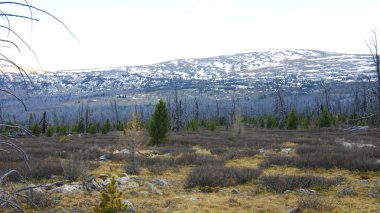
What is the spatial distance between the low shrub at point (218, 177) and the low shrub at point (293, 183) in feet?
3.37

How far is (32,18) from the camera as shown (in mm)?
2006

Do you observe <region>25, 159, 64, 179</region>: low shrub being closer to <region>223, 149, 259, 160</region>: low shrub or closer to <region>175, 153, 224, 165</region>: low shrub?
<region>175, 153, 224, 165</region>: low shrub

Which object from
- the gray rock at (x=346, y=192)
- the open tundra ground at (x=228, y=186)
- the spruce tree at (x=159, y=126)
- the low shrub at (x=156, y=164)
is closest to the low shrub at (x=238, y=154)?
the open tundra ground at (x=228, y=186)

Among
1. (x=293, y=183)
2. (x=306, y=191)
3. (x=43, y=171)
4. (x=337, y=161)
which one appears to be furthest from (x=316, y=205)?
(x=43, y=171)

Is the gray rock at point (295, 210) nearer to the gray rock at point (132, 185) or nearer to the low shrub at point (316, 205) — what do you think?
the low shrub at point (316, 205)

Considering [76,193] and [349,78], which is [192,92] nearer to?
[349,78]

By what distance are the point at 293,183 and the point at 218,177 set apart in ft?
8.24

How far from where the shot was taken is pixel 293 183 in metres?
10.8

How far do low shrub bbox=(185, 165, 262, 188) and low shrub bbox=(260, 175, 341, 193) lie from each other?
103 cm

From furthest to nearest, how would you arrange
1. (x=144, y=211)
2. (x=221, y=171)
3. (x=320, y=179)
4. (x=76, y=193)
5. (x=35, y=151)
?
(x=35, y=151)
(x=221, y=171)
(x=320, y=179)
(x=76, y=193)
(x=144, y=211)

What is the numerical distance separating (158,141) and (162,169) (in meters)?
11.3

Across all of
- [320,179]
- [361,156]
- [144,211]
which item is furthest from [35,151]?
[361,156]

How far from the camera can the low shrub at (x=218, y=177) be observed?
11.5 meters

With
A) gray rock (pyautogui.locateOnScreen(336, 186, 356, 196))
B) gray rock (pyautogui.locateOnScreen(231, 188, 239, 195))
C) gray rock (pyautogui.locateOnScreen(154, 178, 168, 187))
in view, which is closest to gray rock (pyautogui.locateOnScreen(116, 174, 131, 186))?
gray rock (pyautogui.locateOnScreen(154, 178, 168, 187))
